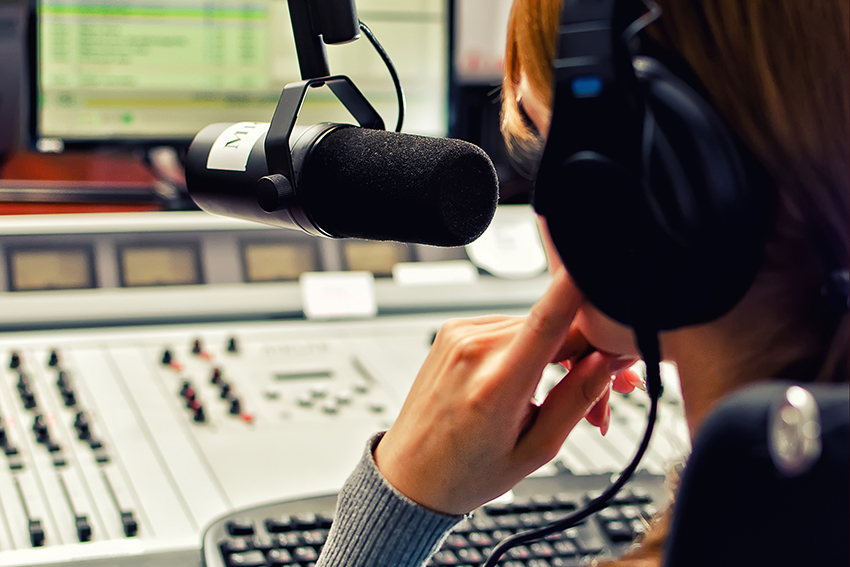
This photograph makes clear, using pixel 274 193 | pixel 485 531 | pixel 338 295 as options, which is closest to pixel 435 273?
pixel 338 295

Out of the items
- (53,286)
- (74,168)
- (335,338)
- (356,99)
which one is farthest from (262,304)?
(356,99)

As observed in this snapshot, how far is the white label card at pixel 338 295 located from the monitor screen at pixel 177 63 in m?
0.25

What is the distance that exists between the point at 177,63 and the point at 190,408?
1.71ft

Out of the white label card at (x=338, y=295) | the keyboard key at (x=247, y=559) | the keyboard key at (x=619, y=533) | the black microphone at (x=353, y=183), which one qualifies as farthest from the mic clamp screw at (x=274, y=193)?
the white label card at (x=338, y=295)

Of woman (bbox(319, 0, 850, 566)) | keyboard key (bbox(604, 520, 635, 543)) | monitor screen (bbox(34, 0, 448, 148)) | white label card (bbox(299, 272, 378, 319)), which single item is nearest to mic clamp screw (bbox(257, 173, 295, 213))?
woman (bbox(319, 0, 850, 566))

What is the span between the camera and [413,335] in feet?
3.82

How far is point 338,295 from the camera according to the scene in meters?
1.19

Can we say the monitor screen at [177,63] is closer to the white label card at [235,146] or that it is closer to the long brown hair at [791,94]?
the white label card at [235,146]

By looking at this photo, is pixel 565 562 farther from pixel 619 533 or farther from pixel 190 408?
pixel 190 408

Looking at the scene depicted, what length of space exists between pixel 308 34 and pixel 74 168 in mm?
1076

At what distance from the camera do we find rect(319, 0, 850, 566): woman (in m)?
0.38

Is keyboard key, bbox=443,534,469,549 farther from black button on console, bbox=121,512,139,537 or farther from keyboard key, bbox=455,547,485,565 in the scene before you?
black button on console, bbox=121,512,139,537

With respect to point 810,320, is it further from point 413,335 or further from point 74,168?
point 74,168

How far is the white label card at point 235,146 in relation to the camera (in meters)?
0.54
